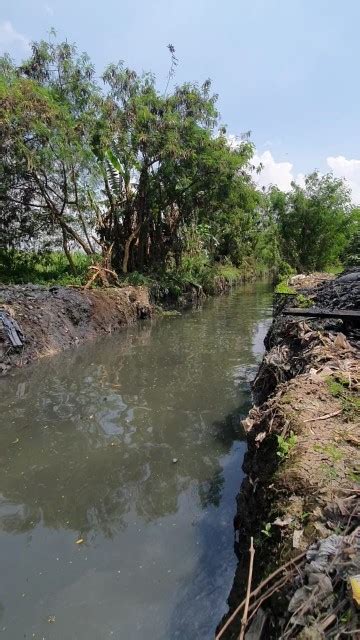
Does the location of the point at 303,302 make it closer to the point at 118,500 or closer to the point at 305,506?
the point at 118,500

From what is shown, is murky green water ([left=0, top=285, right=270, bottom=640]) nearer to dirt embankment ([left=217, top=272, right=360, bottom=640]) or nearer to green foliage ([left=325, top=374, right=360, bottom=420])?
dirt embankment ([left=217, top=272, right=360, bottom=640])

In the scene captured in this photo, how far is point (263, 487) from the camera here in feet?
10.5

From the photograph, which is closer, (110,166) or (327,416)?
(327,416)

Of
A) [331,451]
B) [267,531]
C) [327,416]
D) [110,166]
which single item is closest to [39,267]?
[110,166]

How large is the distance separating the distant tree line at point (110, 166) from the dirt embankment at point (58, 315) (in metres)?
2.89

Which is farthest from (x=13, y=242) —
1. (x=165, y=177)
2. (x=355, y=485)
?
(x=355, y=485)

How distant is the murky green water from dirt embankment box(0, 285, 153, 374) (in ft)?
2.93

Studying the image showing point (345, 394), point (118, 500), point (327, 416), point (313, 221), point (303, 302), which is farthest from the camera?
point (313, 221)

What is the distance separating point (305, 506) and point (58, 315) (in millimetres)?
9746

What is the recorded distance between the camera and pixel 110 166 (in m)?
17.3

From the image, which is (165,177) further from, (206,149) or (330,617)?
(330,617)

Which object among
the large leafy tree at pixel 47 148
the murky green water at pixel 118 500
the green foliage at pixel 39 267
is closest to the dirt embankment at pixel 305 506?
the murky green water at pixel 118 500

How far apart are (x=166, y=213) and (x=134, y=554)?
18250 mm

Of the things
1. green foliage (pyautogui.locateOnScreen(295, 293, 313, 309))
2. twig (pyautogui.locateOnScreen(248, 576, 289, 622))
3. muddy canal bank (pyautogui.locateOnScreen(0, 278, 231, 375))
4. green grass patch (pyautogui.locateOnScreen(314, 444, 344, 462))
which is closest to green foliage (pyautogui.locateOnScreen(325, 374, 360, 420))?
green grass patch (pyautogui.locateOnScreen(314, 444, 344, 462))
